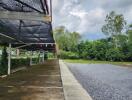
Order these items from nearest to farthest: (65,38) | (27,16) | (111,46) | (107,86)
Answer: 1. (27,16)
2. (107,86)
3. (111,46)
4. (65,38)

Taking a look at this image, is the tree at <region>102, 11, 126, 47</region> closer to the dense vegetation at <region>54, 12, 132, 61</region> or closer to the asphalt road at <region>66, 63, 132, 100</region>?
the dense vegetation at <region>54, 12, 132, 61</region>

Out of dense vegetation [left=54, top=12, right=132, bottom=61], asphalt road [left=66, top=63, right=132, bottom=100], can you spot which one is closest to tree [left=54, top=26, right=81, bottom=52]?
dense vegetation [left=54, top=12, right=132, bottom=61]

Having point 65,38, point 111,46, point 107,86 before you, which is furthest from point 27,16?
point 65,38

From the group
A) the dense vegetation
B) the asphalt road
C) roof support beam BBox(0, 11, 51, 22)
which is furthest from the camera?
the dense vegetation

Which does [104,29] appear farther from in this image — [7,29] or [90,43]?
[7,29]

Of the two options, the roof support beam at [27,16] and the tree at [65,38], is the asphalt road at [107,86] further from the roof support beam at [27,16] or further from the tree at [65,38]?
the tree at [65,38]

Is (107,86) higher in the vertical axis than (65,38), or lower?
lower

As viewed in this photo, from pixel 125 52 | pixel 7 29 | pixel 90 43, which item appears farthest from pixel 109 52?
pixel 7 29

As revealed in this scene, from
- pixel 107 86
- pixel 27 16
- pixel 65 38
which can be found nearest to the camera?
pixel 27 16

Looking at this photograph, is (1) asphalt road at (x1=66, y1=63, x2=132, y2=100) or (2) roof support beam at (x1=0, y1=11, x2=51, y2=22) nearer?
(2) roof support beam at (x1=0, y1=11, x2=51, y2=22)

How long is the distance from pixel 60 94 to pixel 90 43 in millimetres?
53048

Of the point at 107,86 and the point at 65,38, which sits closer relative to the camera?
the point at 107,86

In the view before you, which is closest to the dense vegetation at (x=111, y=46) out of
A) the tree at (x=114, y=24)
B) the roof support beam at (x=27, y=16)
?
Result: the tree at (x=114, y=24)

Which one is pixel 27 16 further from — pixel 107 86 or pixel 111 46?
pixel 111 46
